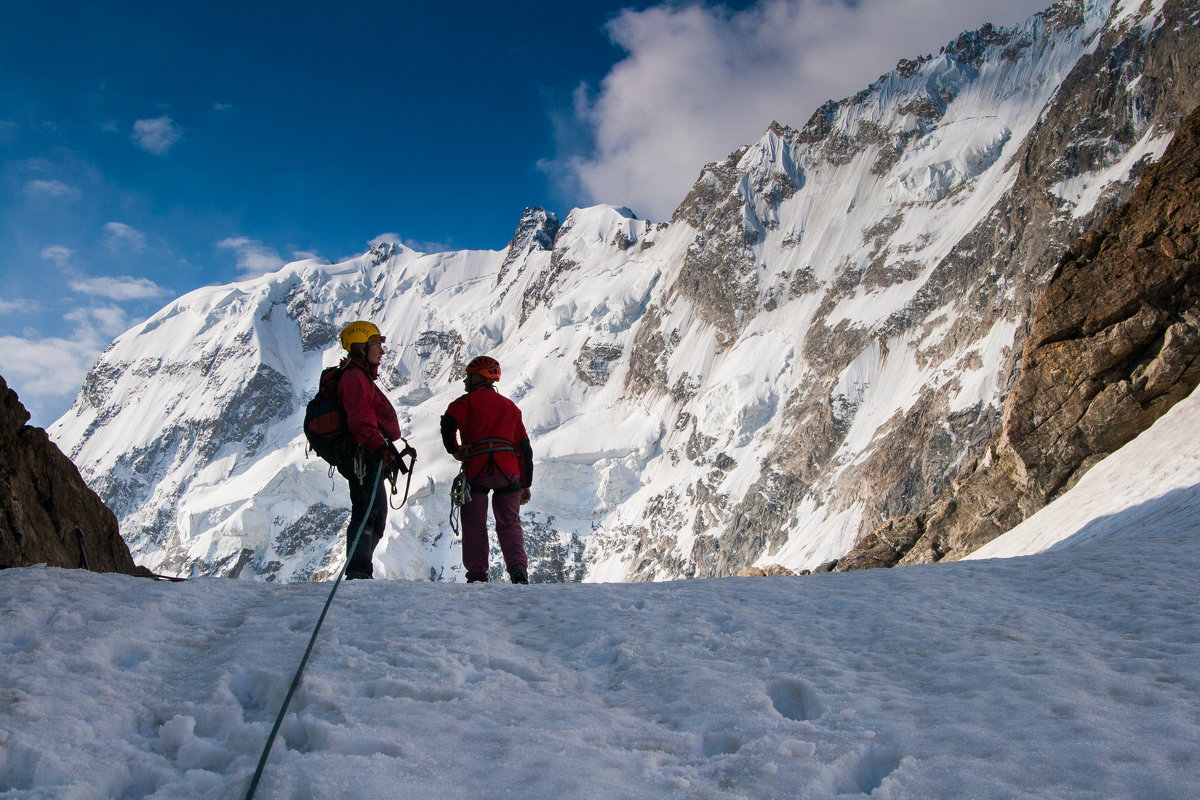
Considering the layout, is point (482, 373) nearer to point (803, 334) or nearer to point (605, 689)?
point (605, 689)

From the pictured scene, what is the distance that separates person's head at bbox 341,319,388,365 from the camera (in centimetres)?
647

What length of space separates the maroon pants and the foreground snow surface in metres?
1.56

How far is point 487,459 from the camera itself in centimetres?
679

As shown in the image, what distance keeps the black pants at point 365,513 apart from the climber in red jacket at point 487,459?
72 centimetres

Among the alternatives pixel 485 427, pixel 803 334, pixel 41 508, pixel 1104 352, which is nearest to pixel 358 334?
pixel 485 427

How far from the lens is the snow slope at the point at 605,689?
2502mm

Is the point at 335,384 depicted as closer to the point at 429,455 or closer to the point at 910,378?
the point at 910,378

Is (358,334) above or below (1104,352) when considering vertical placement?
below

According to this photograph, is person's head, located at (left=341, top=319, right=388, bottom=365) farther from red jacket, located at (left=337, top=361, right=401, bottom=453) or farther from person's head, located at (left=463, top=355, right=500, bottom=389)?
person's head, located at (left=463, top=355, right=500, bottom=389)

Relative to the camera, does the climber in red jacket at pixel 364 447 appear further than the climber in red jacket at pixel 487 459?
No

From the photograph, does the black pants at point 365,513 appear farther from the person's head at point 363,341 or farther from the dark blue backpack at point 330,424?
the person's head at point 363,341

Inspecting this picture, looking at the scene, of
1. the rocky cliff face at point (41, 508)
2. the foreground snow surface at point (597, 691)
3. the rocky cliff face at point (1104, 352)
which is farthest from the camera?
the rocky cliff face at point (1104, 352)

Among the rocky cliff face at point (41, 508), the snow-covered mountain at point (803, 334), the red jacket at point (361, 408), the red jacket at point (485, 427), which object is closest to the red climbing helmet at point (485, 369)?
the red jacket at point (485, 427)

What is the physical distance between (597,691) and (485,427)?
3.79m
